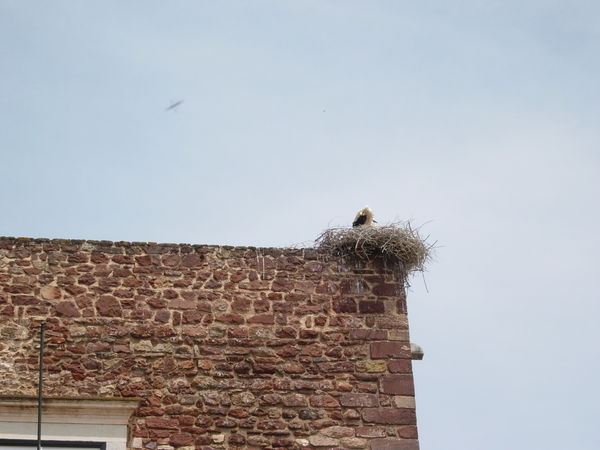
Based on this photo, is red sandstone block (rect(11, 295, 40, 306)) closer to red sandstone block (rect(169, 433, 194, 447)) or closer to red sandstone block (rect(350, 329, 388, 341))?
red sandstone block (rect(169, 433, 194, 447))

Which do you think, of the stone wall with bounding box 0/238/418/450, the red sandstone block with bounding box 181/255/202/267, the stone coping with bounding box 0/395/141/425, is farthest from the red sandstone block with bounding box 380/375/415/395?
the stone coping with bounding box 0/395/141/425

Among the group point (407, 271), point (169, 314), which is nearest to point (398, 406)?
point (407, 271)

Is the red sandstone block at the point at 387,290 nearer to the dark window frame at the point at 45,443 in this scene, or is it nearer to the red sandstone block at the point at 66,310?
the red sandstone block at the point at 66,310

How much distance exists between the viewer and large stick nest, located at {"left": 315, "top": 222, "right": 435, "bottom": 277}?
38.0 feet

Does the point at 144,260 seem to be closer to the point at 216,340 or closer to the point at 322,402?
the point at 216,340

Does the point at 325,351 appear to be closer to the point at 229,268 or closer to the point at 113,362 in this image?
the point at 229,268

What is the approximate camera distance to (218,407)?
35.1 ft

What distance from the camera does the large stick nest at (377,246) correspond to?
1157cm

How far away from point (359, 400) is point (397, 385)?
0.40m

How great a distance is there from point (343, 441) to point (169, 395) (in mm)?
1622

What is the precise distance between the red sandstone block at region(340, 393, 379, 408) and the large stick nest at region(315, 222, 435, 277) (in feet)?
4.53

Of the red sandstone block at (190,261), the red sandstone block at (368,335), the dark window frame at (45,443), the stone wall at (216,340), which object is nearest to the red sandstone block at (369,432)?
the stone wall at (216,340)

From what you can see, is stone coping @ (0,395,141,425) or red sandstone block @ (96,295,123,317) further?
red sandstone block @ (96,295,123,317)

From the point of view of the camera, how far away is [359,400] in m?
10.9
